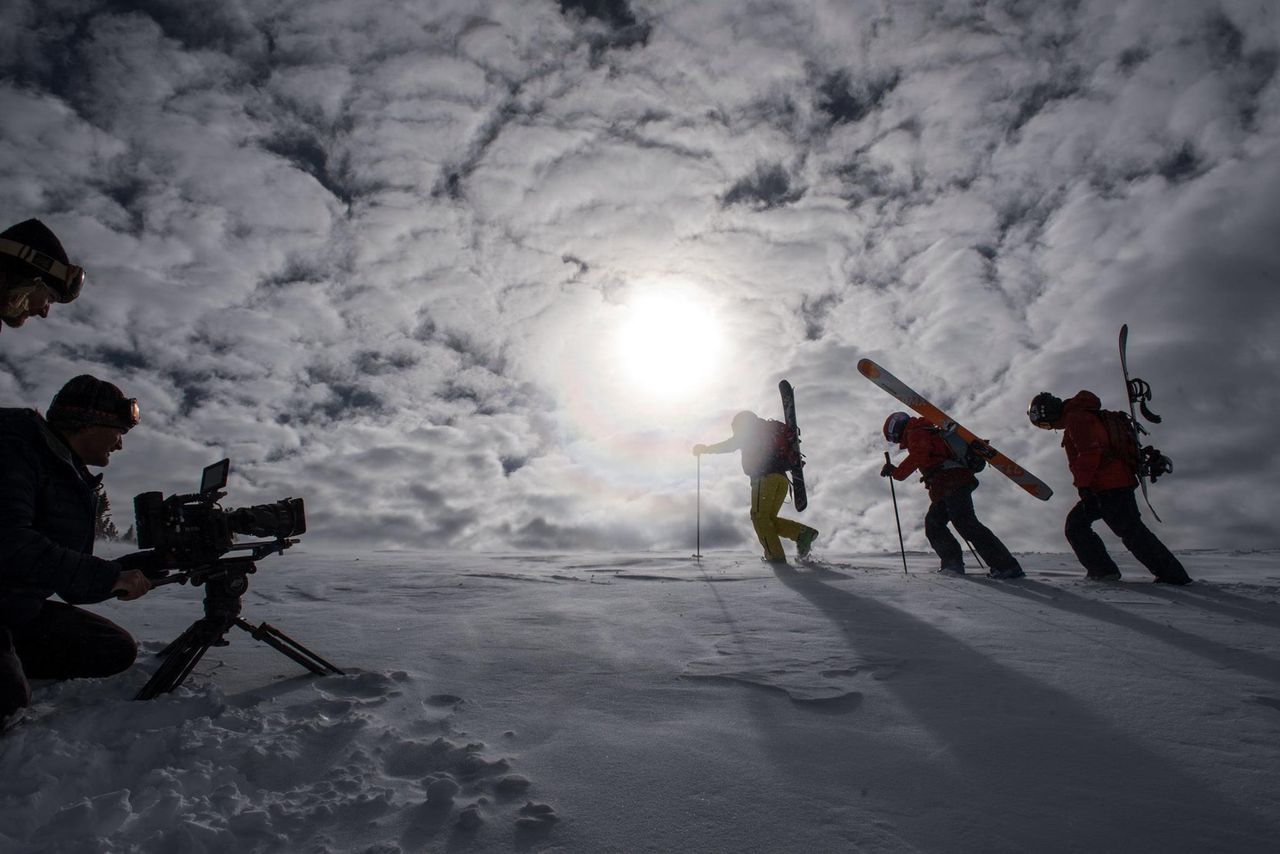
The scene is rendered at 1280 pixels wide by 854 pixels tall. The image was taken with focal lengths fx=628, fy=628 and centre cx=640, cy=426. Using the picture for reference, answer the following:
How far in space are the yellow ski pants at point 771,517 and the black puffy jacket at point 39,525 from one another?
7431mm

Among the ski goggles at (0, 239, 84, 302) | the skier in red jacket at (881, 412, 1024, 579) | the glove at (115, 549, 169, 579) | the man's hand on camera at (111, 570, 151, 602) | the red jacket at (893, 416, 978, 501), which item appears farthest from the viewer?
the red jacket at (893, 416, 978, 501)

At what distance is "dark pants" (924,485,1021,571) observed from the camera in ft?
23.6

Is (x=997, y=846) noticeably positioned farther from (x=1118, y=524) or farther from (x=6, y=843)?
(x=1118, y=524)

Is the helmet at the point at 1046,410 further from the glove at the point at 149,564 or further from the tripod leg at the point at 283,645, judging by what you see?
the glove at the point at 149,564

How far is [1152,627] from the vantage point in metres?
3.91

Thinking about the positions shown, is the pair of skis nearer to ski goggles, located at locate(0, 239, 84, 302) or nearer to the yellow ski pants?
the yellow ski pants

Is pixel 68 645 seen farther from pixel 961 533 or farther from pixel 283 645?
pixel 961 533

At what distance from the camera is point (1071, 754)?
2.10 metres

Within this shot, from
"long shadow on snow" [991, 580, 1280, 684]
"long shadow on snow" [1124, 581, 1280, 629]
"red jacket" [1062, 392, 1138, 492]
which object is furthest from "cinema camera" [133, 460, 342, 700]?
"red jacket" [1062, 392, 1138, 492]

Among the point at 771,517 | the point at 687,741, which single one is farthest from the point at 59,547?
the point at 771,517

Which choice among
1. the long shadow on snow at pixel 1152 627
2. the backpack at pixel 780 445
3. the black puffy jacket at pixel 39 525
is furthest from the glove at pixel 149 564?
the backpack at pixel 780 445

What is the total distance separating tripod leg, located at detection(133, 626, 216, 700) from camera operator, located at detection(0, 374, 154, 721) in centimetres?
36

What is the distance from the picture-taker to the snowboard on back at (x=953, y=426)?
8273 mm

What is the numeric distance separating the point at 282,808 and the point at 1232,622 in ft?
17.4
